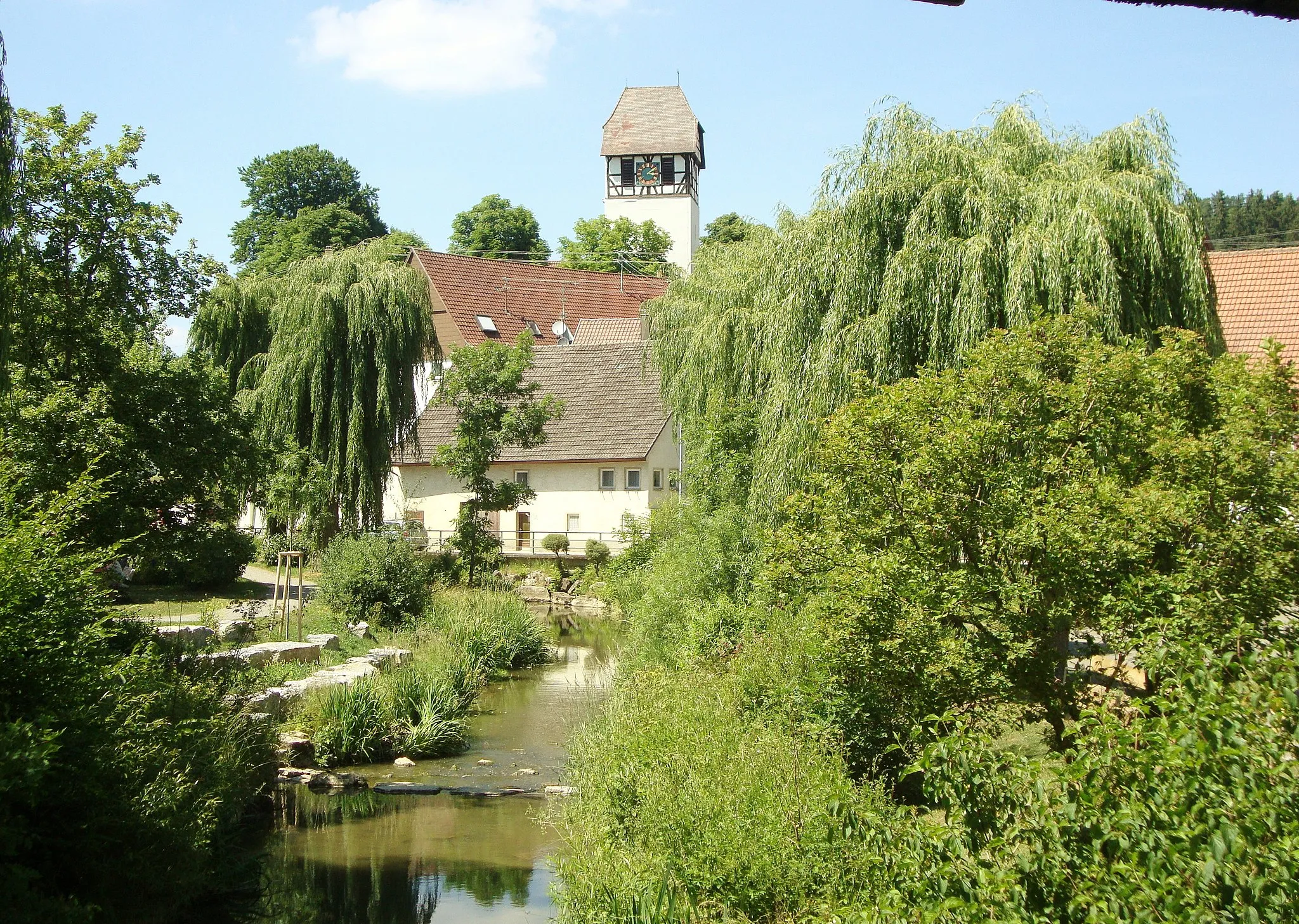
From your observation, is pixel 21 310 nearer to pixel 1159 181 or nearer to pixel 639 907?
pixel 639 907

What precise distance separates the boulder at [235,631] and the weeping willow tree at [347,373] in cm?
699

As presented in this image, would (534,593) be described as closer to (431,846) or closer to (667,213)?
(431,846)

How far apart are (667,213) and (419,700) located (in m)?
51.3

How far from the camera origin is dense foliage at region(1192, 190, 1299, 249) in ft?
191

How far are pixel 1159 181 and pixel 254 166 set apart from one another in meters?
53.6

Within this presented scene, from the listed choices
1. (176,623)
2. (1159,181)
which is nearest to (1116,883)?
(1159,181)

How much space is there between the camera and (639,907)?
7.97 m

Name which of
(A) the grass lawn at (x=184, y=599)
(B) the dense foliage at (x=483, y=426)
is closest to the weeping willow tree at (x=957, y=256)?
(A) the grass lawn at (x=184, y=599)

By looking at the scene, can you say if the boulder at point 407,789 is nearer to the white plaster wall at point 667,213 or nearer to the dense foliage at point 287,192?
the dense foliage at point 287,192

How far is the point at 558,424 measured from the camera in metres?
38.0

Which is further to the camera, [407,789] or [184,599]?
[184,599]

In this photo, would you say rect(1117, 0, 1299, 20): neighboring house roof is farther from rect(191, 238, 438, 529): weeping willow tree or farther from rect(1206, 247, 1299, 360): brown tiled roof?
rect(191, 238, 438, 529): weeping willow tree

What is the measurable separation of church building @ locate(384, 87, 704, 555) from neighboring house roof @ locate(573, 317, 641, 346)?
5 centimetres

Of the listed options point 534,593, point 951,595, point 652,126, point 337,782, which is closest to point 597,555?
Answer: point 534,593
